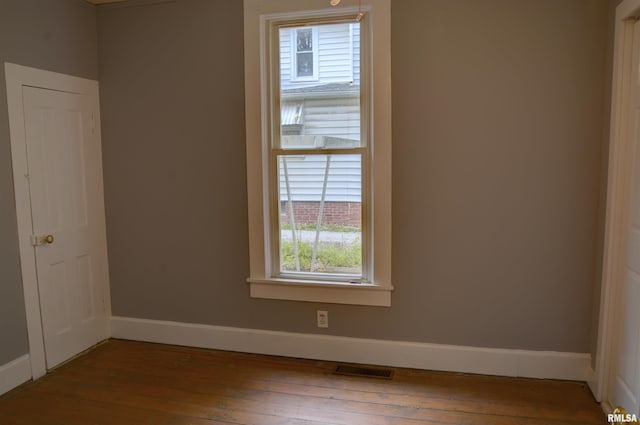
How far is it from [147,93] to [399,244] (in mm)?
2166

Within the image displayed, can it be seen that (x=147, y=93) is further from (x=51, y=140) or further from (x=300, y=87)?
(x=300, y=87)

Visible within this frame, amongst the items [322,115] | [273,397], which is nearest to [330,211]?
[322,115]

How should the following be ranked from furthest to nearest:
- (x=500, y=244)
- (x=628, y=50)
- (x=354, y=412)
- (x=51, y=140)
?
(x=51, y=140)
(x=500, y=244)
(x=354, y=412)
(x=628, y=50)

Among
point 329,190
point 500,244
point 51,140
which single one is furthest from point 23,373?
point 500,244

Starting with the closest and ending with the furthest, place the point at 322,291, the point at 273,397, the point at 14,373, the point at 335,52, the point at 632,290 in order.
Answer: the point at 632,290 < the point at 273,397 < the point at 14,373 < the point at 335,52 < the point at 322,291

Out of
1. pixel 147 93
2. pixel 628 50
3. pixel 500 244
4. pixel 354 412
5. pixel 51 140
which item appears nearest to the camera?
pixel 628 50

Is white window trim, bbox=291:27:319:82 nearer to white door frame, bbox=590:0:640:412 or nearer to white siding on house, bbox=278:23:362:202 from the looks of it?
white siding on house, bbox=278:23:362:202

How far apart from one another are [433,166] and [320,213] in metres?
0.85

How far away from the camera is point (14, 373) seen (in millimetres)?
2736

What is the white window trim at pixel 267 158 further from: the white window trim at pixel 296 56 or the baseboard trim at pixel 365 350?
the baseboard trim at pixel 365 350

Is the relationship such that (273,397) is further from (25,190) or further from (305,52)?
(305,52)

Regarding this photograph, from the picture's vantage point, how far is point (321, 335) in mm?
3104

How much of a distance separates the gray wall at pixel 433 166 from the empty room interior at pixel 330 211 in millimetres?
13

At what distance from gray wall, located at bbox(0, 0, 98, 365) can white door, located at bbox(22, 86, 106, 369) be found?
0.47 ft
